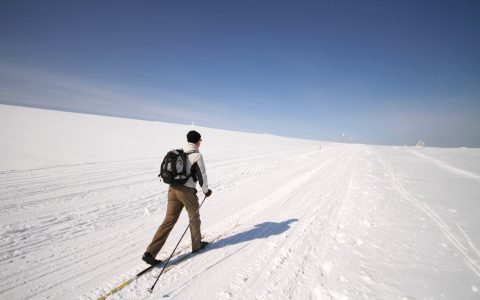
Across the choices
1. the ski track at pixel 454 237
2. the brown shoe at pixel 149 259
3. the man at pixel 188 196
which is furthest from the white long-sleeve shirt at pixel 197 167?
the ski track at pixel 454 237

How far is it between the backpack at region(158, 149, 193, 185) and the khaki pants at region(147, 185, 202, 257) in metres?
0.20

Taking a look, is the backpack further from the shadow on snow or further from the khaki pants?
the shadow on snow

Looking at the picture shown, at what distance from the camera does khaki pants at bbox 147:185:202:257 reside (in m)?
3.63

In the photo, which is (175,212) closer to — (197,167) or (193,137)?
(197,167)

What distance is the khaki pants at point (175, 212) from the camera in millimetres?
3633

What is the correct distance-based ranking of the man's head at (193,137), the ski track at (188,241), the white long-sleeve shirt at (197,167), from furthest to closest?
the man's head at (193,137) < the white long-sleeve shirt at (197,167) < the ski track at (188,241)

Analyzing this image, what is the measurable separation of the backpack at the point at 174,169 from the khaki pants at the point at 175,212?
0.20 m

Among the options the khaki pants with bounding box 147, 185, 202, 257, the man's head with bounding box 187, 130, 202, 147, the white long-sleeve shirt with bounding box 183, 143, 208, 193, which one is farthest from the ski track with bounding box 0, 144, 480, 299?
the man's head with bounding box 187, 130, 202, 147

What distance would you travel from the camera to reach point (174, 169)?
3578mm

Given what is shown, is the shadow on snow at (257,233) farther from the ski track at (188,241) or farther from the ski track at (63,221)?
the ski track at (63,221)

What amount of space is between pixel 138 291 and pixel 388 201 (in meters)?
7.16

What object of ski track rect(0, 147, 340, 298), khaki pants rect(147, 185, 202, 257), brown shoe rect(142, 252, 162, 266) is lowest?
ski track rect(0, 147, 340, 298)

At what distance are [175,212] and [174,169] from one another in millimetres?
767

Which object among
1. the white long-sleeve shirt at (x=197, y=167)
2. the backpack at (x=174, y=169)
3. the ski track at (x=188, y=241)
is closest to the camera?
the ski track at (x=188, y=241)
